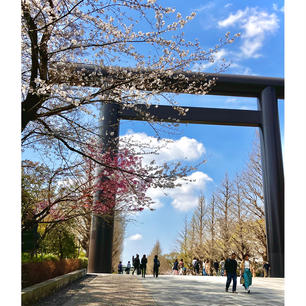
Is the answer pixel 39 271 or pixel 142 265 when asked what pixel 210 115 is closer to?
pixel 142 265

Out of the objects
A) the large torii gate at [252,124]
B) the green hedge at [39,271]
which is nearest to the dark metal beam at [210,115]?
the large torii gate at [252,124]

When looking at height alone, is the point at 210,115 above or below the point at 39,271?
above

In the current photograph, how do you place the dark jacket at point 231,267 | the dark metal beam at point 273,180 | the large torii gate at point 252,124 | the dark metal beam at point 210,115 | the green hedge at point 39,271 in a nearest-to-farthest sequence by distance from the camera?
the green hedge at point 39,271
the dark jacket at point 231,267
the large torii gate at point 252,124
the dark metal beam at point 273,180
the dark metal beam at point 210,115

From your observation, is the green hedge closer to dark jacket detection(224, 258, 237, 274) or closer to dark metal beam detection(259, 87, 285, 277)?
dark jacket detection(224, 258, 237, 274)

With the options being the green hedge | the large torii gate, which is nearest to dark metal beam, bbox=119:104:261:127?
the large torii gate

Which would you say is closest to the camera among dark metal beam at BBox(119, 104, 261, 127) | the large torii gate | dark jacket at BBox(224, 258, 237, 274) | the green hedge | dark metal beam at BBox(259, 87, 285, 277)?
the green hedge

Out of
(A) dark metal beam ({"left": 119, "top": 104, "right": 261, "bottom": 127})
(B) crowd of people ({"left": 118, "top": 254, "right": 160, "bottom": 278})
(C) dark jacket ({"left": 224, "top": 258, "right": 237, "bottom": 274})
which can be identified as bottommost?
(B) crowd of people ({"left": 118, "top": 254, "right": 160, "bottom": 278})

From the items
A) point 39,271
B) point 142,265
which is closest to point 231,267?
point 39,271

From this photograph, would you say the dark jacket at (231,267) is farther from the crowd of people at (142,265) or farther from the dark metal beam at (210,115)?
the dark metal beam at (210,115)

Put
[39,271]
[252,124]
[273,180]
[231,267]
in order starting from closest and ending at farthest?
[39,271], [231,267], [273,180], [252,124]

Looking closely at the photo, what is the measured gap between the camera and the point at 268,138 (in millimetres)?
12711
